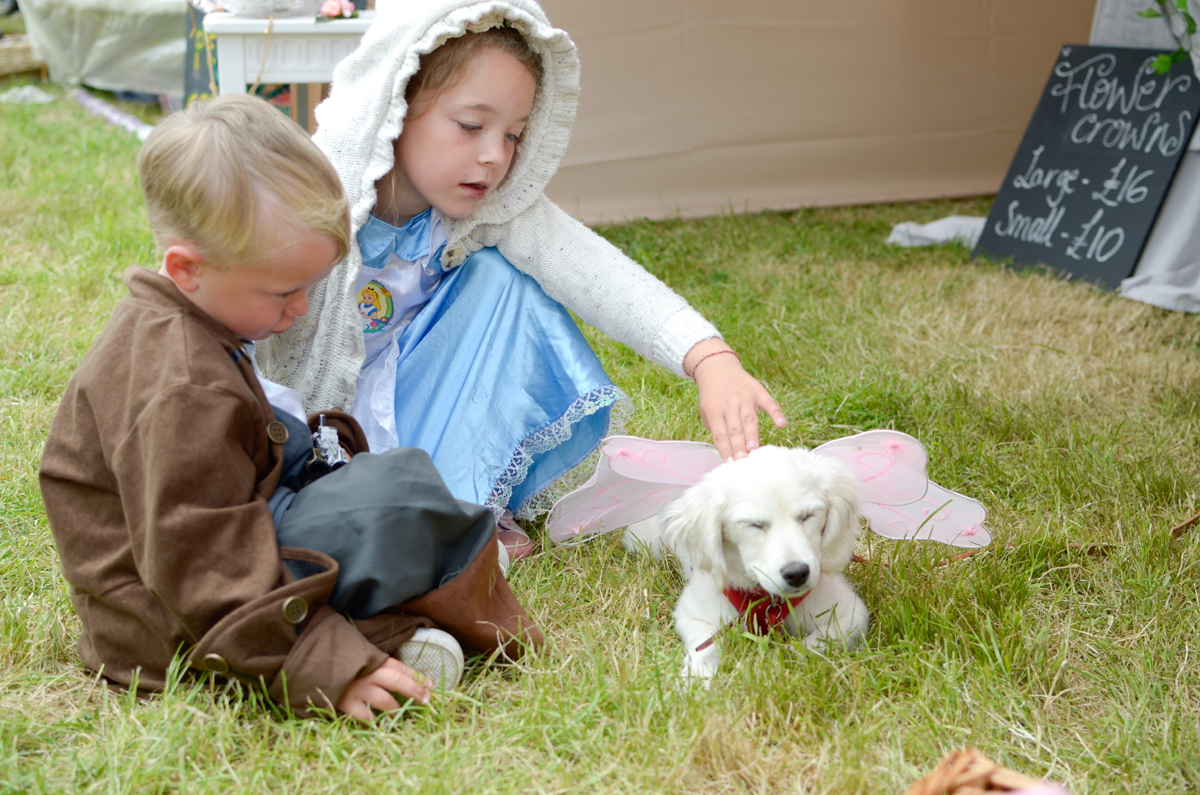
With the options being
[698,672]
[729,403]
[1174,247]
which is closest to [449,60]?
[729,403]

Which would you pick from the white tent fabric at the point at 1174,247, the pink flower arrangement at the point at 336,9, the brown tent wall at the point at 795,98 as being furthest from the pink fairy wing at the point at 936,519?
the brown tent wall at the point at 795,98

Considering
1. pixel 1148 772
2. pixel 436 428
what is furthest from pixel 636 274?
pixel 1148 772

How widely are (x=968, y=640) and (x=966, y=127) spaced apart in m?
4.33

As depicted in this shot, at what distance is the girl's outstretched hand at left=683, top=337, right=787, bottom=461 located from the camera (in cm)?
166

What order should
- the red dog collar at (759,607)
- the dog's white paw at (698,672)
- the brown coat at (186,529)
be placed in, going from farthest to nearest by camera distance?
the red dog collar at (759,607), the dog's white paw at (698,672), the brown coat at (186,529)

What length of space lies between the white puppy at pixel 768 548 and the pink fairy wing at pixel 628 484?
0.30 feet

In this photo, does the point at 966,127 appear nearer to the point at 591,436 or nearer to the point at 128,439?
the point at 591,436

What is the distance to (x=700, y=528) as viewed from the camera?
5.04ft

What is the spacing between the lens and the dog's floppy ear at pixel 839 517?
1535 mm

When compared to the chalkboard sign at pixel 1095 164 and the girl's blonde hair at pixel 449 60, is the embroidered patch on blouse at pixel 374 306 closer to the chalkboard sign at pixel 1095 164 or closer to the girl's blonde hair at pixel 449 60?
the girl's blonde hair at pixel 449 60

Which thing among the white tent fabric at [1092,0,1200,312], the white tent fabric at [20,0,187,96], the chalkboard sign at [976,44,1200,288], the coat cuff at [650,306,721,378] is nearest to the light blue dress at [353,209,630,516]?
the coat cuff at [650,306,721,378]

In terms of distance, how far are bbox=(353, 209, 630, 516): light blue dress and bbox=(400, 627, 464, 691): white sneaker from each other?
45 centimetres

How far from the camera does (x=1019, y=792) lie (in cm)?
103

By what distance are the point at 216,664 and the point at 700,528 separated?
701mm
